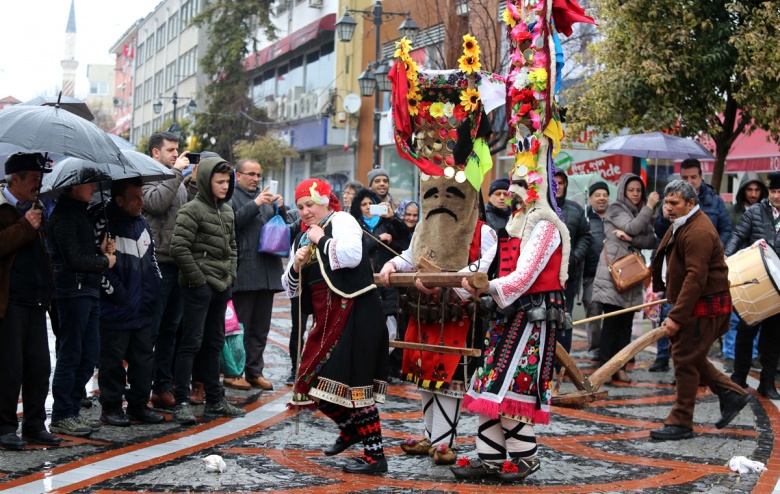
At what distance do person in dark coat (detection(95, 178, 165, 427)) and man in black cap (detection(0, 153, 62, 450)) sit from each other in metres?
0.61

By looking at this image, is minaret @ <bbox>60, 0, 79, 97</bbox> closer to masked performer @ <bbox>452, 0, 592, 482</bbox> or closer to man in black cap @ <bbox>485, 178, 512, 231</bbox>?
man in black cap @ <bbox>485, 178, 512, 231</bbox>

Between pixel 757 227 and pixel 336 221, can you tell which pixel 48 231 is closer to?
pixel 336 221

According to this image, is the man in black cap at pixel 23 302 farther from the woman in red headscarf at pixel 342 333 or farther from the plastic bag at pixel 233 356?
the plastic bag at pixel 233 356

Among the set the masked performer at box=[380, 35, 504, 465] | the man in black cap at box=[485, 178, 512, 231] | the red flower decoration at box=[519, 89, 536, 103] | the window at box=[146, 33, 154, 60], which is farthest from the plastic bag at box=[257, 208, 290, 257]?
the window at box=[146, 33, 154, 60]

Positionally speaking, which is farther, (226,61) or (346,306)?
(226,61)

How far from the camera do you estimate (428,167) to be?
7160mm

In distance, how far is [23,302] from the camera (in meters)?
7.03

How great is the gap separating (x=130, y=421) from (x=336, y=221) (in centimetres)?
256

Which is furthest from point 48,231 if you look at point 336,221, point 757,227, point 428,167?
point 757,227

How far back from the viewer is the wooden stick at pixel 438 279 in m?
5.95

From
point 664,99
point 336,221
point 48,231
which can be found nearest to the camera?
point 336,221

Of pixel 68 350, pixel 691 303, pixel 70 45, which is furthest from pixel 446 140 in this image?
pixel 70 45

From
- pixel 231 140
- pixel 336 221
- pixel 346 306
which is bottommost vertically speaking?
pixel 346 306

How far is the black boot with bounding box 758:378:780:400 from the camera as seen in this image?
9.77 meters
